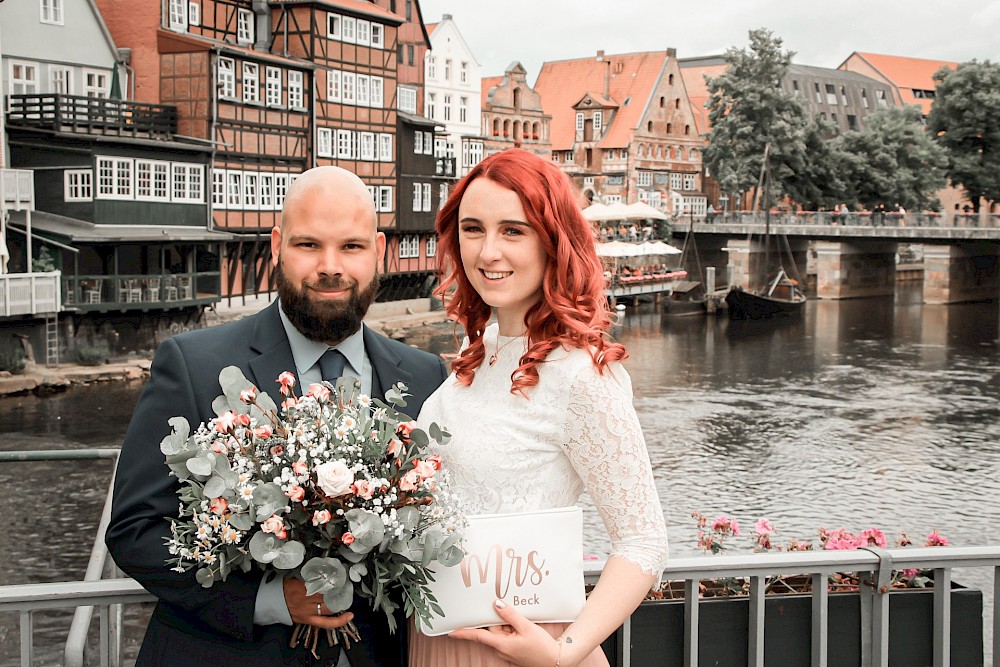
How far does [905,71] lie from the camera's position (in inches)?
3413

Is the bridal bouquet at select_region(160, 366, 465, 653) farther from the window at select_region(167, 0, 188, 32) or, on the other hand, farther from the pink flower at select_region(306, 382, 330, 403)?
the window at select_region(167, 0, 188, 32)

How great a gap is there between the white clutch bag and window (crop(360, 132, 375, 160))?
32150 mm

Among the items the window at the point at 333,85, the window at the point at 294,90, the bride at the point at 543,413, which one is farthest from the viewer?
the window at the point at 333,85

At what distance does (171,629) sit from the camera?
2387 millimetres

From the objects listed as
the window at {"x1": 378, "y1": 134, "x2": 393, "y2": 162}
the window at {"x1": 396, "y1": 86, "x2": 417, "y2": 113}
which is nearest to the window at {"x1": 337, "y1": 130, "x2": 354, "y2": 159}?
the window at {"x1": 378, "y1": 134, "x2": 393, "y2": 162}

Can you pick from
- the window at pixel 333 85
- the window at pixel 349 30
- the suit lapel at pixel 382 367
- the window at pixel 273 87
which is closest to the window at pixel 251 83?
the window at pixel 273 87

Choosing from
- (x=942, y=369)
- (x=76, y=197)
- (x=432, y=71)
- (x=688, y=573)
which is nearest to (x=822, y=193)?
(x=432, y=71)

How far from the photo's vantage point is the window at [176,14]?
28297 millimetres

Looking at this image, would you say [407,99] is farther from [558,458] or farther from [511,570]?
[511,570]

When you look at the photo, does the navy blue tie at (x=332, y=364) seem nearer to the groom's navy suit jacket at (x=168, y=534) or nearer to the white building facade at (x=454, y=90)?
the groom's navy suit jacket at (x=168, y=534)

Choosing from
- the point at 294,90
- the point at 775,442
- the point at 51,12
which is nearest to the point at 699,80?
the point at 294,90

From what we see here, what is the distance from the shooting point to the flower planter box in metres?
3.64

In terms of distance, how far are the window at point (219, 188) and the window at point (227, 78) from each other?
1.80 m

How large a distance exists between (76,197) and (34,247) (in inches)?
53.3
